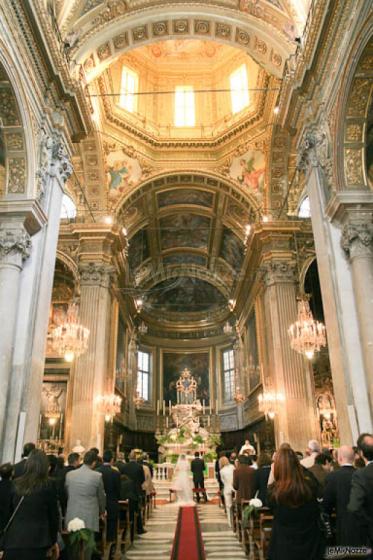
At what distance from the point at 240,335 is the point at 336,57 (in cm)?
1693

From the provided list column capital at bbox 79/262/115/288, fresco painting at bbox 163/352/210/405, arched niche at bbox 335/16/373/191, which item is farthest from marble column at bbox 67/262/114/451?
fresco painting at bbox 163/352/210/405

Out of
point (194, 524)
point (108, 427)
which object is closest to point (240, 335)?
point (108, 427)

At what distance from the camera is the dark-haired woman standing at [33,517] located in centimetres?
318

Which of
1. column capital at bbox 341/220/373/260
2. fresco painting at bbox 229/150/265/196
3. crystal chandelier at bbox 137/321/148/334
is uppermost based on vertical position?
fresco painting at bbox 229/150/265/196

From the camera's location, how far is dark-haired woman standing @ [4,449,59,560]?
318 cm

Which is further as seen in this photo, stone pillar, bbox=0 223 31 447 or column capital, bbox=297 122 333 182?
column capital, bbox=297 122 333 182

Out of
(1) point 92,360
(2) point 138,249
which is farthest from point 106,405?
(2) point 138,249

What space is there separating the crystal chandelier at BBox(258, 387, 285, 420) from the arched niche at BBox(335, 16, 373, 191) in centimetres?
793

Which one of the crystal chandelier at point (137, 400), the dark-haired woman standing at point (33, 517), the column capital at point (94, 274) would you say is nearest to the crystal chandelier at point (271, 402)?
the column capital at point (94, 274)

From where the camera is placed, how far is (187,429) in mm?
19578

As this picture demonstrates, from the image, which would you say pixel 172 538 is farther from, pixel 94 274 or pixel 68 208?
pixel 68 208

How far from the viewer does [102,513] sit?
4625 mm

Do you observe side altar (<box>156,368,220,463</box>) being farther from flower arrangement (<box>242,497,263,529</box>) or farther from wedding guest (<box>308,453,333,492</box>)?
wedding guest (<box>308,453,333,492</box>)

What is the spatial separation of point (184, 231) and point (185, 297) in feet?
19.4
